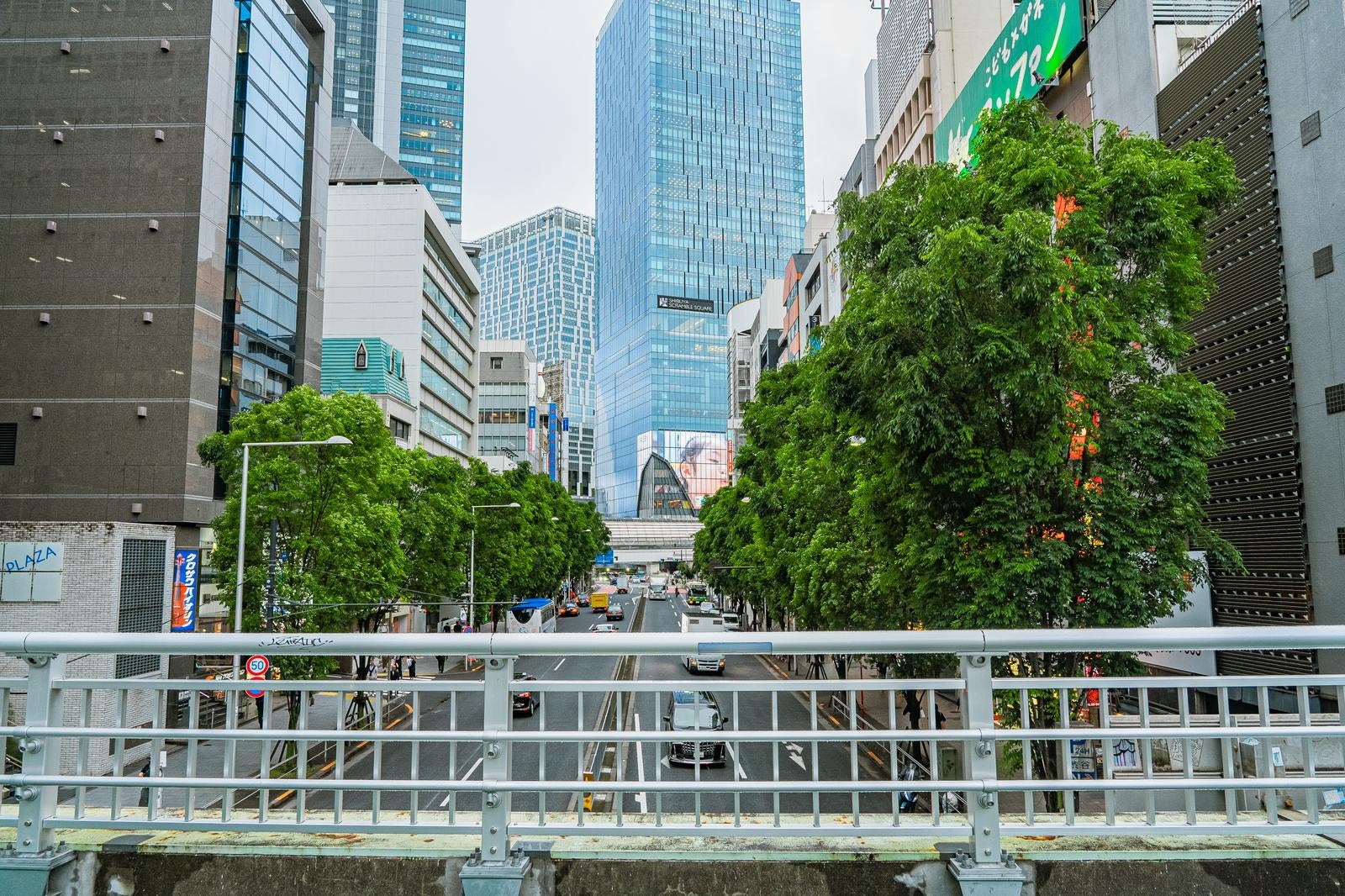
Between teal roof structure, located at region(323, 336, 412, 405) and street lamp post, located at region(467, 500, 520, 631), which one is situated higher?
teal roof structure, located at region(323, 336, 412, 405)

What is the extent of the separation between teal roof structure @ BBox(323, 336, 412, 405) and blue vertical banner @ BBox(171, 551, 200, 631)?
2905cm

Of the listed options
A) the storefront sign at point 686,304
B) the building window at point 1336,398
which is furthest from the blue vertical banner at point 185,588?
the storefront sign at point 686,304

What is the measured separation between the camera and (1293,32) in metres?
18.8

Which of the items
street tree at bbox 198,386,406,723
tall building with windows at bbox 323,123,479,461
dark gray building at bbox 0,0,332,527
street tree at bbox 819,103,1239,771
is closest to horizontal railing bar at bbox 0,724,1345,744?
street tree at bbox 819,103,1239,771

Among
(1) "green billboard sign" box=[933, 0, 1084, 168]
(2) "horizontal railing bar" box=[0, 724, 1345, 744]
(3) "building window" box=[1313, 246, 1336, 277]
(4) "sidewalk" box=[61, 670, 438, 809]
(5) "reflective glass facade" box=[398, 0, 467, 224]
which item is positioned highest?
(5) "reflective glass facade" box=[398, 0, 467, 224]

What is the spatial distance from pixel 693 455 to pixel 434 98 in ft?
291

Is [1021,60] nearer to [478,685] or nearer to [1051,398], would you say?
[1051,398]

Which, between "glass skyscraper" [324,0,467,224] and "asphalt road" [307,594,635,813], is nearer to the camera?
"asphalt road" [307,594,635,813]

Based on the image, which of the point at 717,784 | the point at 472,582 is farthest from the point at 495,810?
the point at 472,582

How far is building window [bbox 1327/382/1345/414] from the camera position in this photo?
17683mm

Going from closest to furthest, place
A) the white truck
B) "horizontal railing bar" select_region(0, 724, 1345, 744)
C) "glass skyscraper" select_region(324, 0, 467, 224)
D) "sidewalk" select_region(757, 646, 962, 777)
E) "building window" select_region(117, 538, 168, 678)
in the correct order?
"horizontal railing bar" select_region(0, 724, 1345, 744)
"sidewalk" select_region(757, 646, 962, 777)
"building window" select_region(117, 538, 168, 678)
the white truck
"glass skyscraper" select_region(324, 0, 467, 224)

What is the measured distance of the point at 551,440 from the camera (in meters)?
142

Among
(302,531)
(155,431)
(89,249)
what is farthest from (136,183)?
(302,531)

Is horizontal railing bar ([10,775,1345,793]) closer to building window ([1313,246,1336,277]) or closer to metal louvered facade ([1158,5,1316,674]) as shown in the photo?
metal louvered facade ([1158,5,1316,674])
